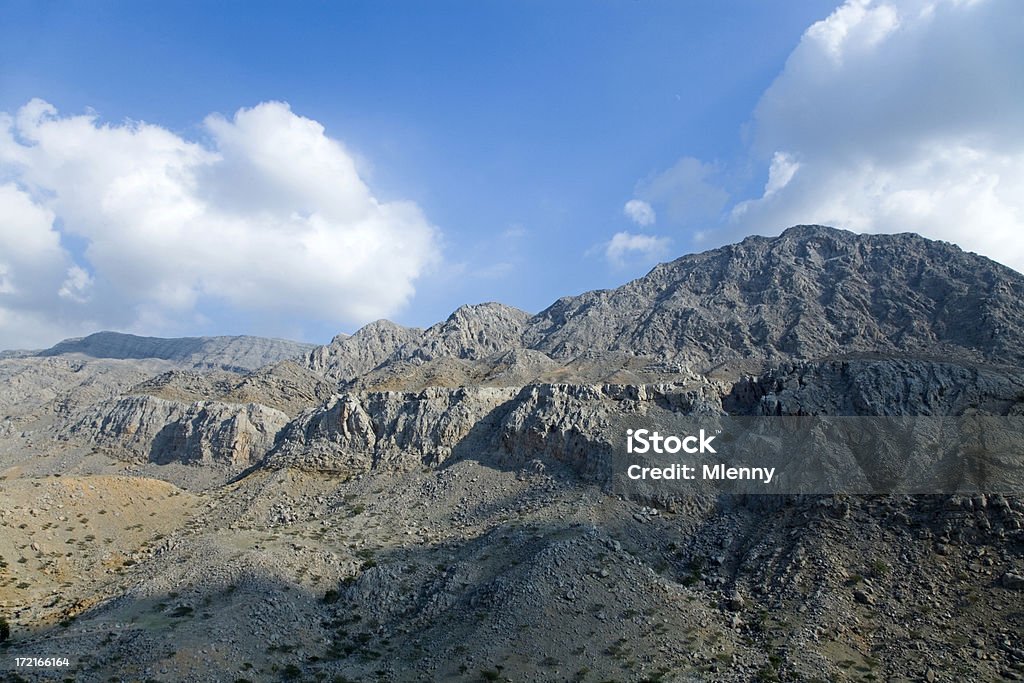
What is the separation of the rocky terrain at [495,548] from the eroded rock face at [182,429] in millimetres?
380

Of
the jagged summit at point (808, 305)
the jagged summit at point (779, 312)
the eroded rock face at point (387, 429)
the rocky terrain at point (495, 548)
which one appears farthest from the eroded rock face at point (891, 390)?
the jagged summit at point (808, 305)

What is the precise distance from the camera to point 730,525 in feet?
163

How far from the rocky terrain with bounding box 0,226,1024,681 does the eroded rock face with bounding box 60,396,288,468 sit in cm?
38

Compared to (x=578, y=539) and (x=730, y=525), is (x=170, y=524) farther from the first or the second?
(x=730, y=525)

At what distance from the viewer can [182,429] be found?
86.6 m

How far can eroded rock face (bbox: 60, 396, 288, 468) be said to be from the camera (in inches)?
3246

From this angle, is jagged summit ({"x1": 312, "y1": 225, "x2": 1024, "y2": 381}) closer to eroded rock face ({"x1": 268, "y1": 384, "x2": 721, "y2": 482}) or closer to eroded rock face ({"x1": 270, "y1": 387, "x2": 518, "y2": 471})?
eroded rock face ({"x1": 270, "y1": 387, "x2": 518, "y2": 471})

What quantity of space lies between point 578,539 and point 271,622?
2064cm

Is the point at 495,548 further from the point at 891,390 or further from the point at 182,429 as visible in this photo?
the point at 182,429

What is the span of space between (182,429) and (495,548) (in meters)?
57.1

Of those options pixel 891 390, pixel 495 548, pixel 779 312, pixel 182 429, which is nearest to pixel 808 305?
pixel 779 312

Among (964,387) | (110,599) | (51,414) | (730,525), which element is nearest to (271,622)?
(110,599)

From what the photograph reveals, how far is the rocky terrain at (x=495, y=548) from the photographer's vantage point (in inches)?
1448

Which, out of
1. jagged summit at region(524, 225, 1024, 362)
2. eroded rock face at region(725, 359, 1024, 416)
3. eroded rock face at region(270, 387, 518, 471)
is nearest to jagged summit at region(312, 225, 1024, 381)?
jagged summit at region(524, 225, 1024, 362)
